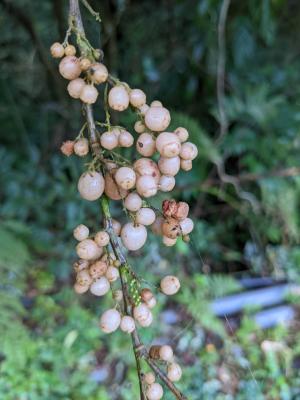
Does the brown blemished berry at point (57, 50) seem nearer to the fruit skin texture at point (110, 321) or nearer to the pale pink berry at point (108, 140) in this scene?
the pale pink berry at point (108, 140)

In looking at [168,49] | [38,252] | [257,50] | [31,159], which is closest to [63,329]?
[38,252]

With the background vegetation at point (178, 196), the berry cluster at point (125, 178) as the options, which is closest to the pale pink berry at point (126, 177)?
the berry cluster at point (125, 178)

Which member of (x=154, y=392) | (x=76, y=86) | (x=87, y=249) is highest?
(x=76, y=86)

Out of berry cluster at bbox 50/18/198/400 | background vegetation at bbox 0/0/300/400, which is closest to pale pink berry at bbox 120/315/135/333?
berry cluster at bbox 50/18/198/400

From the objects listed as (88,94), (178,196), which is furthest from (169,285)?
(178,196)

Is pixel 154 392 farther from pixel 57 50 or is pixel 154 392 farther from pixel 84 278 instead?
pixel 57 50

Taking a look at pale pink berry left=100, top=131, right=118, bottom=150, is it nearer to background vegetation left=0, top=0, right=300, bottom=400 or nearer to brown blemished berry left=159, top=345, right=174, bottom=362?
brown blemished berry left=159, top=345, right=174, bottom=362
